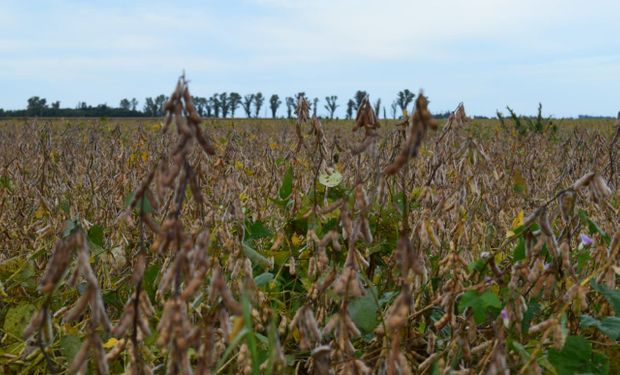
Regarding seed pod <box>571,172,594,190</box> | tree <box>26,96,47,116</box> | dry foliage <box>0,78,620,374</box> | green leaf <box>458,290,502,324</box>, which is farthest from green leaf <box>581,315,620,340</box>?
tree <box>26,96,47,116</box>

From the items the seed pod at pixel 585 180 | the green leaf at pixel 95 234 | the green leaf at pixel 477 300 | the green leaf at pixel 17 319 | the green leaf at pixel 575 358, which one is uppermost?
the seed pod at pixel 585 180

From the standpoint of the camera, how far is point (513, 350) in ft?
4.41

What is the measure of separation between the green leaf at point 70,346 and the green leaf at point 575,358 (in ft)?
3.34

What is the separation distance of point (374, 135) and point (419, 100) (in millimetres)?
303

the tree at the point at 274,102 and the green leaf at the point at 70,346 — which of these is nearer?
the green leaf at the point at 70,346

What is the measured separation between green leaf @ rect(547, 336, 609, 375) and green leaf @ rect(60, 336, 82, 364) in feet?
3.34

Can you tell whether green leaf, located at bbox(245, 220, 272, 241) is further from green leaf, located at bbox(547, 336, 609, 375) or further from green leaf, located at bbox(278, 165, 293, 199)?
green leaf, located at bbox(547, 336, 609, 375)

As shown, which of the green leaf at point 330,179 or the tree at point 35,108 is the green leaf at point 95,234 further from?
the tree at point 35,108

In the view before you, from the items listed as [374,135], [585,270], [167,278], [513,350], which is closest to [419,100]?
[374,135]

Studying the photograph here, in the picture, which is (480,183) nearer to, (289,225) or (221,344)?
(289,225)

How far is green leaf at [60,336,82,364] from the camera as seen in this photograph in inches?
53.7

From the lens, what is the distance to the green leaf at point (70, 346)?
137cm

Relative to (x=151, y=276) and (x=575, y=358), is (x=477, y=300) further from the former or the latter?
(x=151, y=276)

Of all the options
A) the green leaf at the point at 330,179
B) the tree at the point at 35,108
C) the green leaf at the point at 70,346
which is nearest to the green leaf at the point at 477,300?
the green leaf at the point at 330,179
